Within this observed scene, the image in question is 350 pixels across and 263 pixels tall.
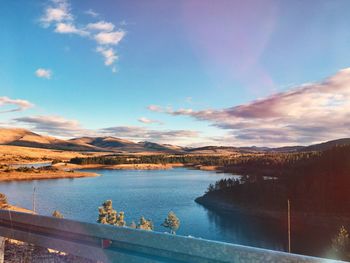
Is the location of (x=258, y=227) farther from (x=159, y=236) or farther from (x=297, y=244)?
(x=159, y=236)

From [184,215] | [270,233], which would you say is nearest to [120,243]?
[270,233]

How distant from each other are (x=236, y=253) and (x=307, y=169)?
147285 mm

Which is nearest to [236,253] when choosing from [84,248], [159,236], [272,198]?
[159,236]

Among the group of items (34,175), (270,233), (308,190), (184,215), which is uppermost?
(34,175)

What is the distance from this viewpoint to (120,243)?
18.7ft

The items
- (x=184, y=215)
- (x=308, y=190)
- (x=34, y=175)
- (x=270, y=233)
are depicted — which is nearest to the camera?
(x=270, y=233)

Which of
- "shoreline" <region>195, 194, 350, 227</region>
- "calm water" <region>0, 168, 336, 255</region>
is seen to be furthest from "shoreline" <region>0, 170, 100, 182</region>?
"shoreline" <region>195, 194, 350, 227</region>

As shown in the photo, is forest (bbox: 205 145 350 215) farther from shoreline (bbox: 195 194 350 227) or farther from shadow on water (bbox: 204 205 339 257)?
shadow on water (bbox: 204 205 339 257)

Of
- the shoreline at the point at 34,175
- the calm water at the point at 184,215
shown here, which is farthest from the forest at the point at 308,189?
the shoreline at the point at 34,175

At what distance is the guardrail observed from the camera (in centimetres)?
447

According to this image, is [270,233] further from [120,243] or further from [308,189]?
[120,243]

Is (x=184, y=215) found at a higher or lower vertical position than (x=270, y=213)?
Result: higher

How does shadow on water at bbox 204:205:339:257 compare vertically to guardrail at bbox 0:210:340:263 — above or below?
below

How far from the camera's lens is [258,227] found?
8512 cm
